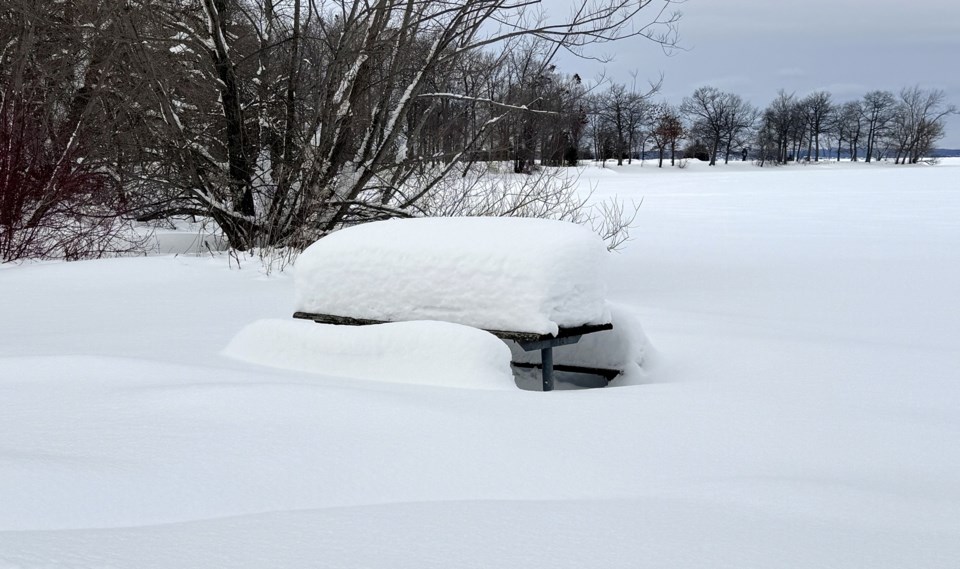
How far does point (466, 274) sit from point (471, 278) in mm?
39

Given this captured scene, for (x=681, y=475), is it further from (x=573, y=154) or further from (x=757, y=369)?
(x=573, y=154)

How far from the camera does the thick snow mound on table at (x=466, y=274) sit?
4773 millimetres

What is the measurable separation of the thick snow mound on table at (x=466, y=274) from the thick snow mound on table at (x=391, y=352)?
38 cm

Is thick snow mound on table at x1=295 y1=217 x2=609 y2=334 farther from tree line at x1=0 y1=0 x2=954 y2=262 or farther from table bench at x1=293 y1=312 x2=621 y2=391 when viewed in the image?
tree line at x1=0 y1=0 x2=954 y2=262

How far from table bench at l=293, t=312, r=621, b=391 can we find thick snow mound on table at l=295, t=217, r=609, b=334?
0.04 meters

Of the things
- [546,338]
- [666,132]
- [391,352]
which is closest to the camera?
[391,352]

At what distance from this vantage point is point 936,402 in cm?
463

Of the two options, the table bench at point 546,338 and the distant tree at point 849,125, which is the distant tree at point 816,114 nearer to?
the distant tree at point 849,125

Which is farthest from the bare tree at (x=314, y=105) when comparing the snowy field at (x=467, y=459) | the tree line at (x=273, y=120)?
the snowy field at (x=467, y=459)

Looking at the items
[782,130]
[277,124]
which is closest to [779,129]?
[782,130]

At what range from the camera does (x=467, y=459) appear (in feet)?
9.87

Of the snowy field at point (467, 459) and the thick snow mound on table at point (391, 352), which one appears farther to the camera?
the thick snow mound on table at point (391, 352)

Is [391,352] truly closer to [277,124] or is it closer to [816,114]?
[277,124]

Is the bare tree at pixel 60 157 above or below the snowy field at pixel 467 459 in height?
above
